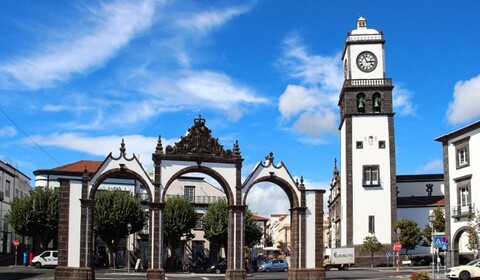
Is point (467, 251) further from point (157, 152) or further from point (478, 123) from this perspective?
point (157, 152)

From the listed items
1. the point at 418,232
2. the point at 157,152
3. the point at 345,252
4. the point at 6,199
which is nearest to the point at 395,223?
the point at 418,232

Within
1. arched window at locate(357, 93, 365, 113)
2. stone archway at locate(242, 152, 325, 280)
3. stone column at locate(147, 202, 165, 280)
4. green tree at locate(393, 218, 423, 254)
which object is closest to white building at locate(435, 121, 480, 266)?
green tree at locate(393, 218, 423, 254)

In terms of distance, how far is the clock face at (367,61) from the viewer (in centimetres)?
6681

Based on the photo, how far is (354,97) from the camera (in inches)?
2598

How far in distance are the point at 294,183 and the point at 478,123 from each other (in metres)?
17.0

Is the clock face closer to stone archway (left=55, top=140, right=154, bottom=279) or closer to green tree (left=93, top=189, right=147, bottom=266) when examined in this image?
green tree (left=93, top=189, right=147, bottom=266)

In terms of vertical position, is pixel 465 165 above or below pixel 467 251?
above

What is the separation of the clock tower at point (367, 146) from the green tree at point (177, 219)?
15841 mm

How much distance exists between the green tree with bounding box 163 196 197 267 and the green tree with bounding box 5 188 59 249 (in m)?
10.1

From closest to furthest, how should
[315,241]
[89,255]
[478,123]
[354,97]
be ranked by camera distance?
[89,255], [315,241], [478,123], [354,97]

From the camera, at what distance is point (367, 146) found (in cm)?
6531

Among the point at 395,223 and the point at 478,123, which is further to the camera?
the point at 395,223

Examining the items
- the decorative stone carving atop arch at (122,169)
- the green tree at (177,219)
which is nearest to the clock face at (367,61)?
the green tree at (177,219)

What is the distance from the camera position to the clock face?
66812 mm
